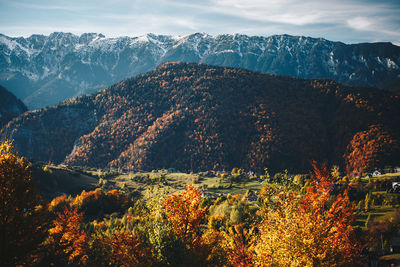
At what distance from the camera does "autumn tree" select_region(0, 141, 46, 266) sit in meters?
19.7

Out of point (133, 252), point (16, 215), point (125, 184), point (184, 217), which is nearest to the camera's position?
point (16, 215)

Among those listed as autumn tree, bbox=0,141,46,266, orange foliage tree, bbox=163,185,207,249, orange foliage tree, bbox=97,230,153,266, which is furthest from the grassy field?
autumn tree, bbox=0,141,46,266

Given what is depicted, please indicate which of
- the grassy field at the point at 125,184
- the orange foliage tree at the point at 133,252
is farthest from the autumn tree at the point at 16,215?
the grassy field at the point at 125,184

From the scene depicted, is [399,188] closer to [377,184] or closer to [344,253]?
[377,184]

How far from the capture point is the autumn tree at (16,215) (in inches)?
775

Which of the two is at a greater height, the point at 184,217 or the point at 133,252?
the point at 184,217

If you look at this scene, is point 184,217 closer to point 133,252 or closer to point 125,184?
point 133,252

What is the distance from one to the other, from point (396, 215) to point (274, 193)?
293 feet

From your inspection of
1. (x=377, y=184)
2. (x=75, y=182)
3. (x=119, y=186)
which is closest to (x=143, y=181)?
(x=119, y=186)

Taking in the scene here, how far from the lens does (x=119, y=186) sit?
589ft

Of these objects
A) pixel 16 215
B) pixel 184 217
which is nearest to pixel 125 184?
pixel 184 217

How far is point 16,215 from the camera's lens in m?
20.4

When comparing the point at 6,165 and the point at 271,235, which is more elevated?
the point at 6,165

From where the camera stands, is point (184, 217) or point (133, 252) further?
point (184, 217)
